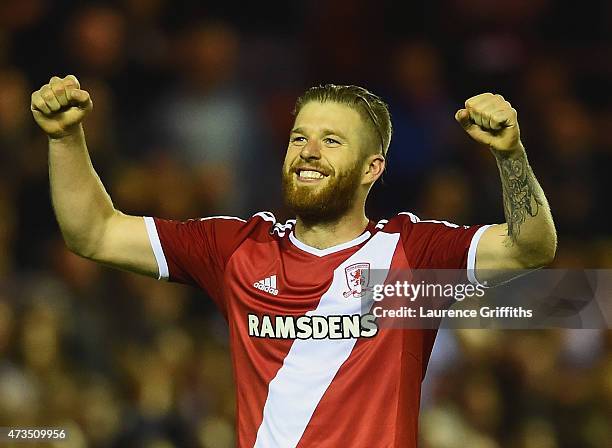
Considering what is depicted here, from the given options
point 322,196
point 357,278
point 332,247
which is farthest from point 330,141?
point 357,278

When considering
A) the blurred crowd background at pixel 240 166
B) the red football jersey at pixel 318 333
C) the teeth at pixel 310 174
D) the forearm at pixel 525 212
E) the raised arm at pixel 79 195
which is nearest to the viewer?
the forearm at pixel 525 212

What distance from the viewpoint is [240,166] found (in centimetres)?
805

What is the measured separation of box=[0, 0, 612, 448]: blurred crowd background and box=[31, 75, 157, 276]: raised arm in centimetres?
181

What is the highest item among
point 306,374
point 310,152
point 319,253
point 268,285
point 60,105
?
point 60,105

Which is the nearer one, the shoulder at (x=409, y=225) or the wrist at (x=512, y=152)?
the wrist at (x=512, y=152)

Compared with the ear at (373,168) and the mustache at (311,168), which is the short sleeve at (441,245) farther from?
the mustache at (311,168)

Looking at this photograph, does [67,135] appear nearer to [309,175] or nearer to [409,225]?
[309,175]

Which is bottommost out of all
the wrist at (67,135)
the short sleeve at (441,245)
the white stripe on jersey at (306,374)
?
the white stripe on jersey at (306,374)

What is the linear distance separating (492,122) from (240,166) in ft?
14.9

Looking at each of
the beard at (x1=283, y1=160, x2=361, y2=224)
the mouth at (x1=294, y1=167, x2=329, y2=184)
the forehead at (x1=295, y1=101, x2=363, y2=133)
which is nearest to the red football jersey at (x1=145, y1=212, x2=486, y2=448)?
the beard at (x1=283, y1=160, x2=361, y2=224)

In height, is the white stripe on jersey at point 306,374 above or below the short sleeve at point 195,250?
below

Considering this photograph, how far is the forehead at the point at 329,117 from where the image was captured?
13.6 ft

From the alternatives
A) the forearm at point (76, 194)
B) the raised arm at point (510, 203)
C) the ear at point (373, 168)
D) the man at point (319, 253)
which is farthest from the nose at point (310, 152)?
the forearm at point (76, 194)

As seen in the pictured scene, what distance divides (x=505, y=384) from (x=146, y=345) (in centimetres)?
198
